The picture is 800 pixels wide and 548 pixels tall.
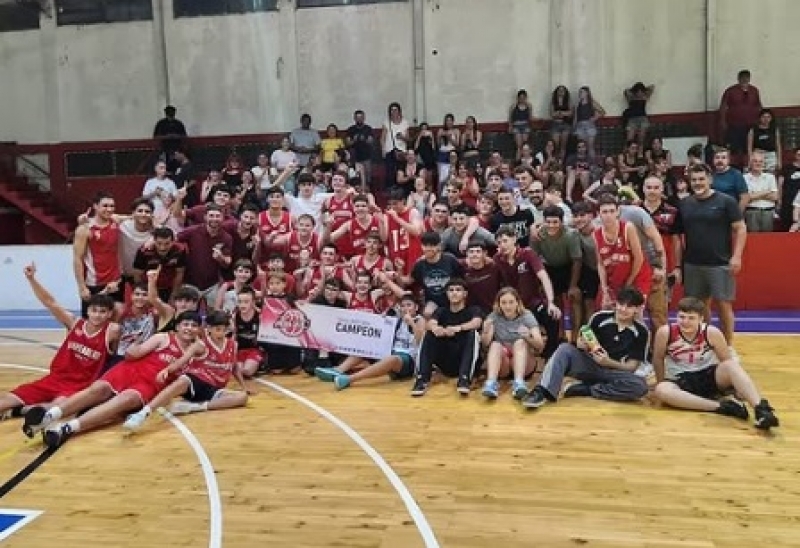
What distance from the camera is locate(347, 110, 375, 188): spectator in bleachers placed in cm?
1568

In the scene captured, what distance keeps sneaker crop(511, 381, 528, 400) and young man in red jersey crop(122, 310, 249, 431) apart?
2.46 m

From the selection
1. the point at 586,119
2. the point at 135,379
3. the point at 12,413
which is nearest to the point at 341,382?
the point at 135,379

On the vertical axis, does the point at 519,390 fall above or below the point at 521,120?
below

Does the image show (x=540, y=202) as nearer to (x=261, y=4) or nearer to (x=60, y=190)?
(x=261, y=4)

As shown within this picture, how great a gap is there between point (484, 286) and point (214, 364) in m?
2.78

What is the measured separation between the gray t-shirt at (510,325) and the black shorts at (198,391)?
2.69m

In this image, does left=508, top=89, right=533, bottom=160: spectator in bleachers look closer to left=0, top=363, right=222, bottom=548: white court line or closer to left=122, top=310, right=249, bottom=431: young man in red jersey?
left=122, top=310, right=249, bottom=431: young man in red jersey

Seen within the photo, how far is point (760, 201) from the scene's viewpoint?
11414mm

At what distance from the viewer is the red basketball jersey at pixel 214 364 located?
6.93 metres

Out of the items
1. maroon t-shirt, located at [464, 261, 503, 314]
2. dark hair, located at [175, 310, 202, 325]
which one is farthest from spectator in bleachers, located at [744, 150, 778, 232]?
dark hair, located at [175, 310, 202, 325]

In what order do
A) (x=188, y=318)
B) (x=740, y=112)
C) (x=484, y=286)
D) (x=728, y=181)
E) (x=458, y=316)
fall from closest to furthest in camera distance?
(x=188, y=318) → (x=458, y=316) → (x=484, y=286) → (x=728, y=181) → (x=740, y=112)

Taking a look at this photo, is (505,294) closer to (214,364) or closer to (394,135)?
(214,364)

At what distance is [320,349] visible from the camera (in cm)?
830

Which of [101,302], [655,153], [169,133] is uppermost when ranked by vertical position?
[169,133]
